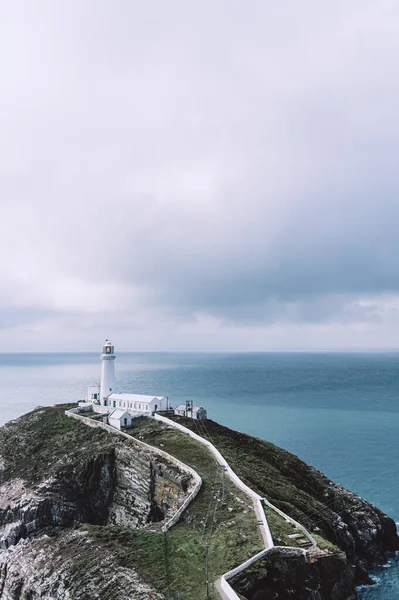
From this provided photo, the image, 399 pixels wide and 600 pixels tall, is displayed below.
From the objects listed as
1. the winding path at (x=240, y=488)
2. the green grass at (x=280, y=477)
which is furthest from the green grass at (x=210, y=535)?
the green grass at (x=280, y=477)

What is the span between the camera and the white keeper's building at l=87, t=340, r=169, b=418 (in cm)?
6328

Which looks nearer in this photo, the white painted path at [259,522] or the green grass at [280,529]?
the white painted path at [259,522]

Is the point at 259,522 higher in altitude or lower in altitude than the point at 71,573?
higher

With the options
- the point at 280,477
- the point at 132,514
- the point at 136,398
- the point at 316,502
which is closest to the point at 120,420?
the point at 136,398

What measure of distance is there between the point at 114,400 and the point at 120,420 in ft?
41.6

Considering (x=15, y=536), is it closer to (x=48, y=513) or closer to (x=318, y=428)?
(x=48, y=513)

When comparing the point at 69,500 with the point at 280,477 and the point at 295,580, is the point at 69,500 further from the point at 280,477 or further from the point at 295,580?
the point at 295,580

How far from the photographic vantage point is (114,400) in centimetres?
6881

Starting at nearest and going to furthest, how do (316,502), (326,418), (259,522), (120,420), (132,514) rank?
(259,522) → (132,514) → (316,502) → (120,420) → (326,418)

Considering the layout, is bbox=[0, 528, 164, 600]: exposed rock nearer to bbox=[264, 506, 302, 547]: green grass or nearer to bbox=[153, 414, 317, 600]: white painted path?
bbox=[153, 414, 317, 600]: white painted path

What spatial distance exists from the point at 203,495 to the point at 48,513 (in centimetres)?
1844

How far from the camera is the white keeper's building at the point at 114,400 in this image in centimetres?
6328

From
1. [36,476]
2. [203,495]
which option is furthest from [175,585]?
[36,476]

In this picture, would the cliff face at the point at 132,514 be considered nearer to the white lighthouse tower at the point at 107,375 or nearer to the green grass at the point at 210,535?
the green grass at the point at 210,535
